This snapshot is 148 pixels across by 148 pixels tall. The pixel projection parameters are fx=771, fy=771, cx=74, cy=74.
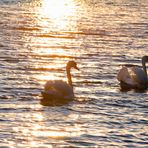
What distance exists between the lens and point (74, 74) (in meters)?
30.3

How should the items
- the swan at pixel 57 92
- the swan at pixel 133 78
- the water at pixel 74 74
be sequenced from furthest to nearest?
the swan at pixel 133 78 → the swan at pixel 57 92 → the water at pixel 74 74

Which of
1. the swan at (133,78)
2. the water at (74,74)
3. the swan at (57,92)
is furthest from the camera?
the swan at (133,78)

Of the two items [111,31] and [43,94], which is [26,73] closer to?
[43,94]

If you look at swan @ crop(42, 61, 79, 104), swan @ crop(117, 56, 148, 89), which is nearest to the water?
swan @ crop(42, 61, 79, 104)

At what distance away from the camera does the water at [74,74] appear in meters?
20.4

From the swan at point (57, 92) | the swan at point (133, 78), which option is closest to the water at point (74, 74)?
the swan at point (57, 92)

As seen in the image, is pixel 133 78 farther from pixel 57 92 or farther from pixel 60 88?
pixel 57 92

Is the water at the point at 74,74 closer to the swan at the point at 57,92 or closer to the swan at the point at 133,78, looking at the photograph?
the swan at the point at 57,92

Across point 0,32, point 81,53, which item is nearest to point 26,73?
point 81,53

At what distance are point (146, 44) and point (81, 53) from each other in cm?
443

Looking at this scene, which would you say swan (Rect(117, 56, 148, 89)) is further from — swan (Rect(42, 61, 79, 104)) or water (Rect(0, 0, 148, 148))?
swan (Rect(42, 61, 79, 104))

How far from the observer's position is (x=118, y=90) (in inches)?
1070

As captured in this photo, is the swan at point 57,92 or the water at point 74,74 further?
the swan at point 57,92

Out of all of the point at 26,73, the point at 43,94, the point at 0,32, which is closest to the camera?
the point at 43,94
